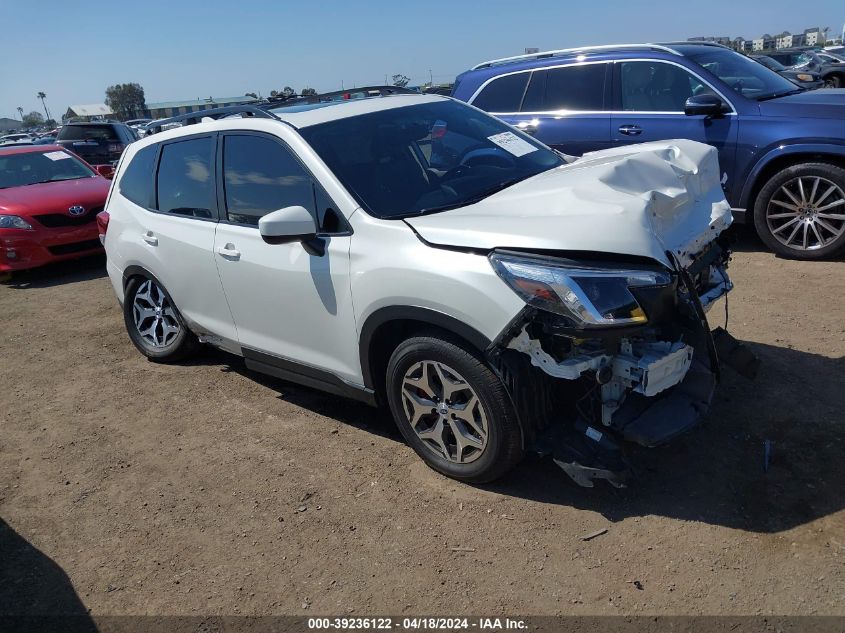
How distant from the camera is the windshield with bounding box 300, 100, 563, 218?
3586 mm

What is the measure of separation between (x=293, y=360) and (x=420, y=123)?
1.62 m

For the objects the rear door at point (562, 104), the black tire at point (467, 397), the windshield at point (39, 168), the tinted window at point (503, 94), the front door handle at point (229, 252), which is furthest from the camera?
the windshield at point (39, 168)

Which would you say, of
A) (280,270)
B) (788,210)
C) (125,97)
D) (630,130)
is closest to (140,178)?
(280,270)

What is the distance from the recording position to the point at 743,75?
6.72 metres

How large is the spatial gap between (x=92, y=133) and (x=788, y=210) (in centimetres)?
1440

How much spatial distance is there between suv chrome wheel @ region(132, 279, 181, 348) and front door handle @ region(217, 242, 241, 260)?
1131 mm

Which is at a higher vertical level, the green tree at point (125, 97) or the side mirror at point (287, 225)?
the green tree at point (125, 97)

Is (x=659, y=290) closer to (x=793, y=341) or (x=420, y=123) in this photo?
(x=420, y=123)

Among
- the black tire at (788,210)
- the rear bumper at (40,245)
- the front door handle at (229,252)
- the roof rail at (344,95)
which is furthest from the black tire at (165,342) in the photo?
the black tire at (788,210)

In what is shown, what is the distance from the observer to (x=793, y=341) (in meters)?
4.57

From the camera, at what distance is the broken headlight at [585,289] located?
2.73m

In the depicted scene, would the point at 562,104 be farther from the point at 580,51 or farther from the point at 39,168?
the point at 39,168

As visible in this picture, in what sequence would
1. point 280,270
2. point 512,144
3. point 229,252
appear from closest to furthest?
point 280,270 → point 229,252 → point 512,144

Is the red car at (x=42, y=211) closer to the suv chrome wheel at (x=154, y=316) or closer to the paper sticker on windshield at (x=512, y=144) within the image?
the suv chrome wheel at (x=154, y=316)
